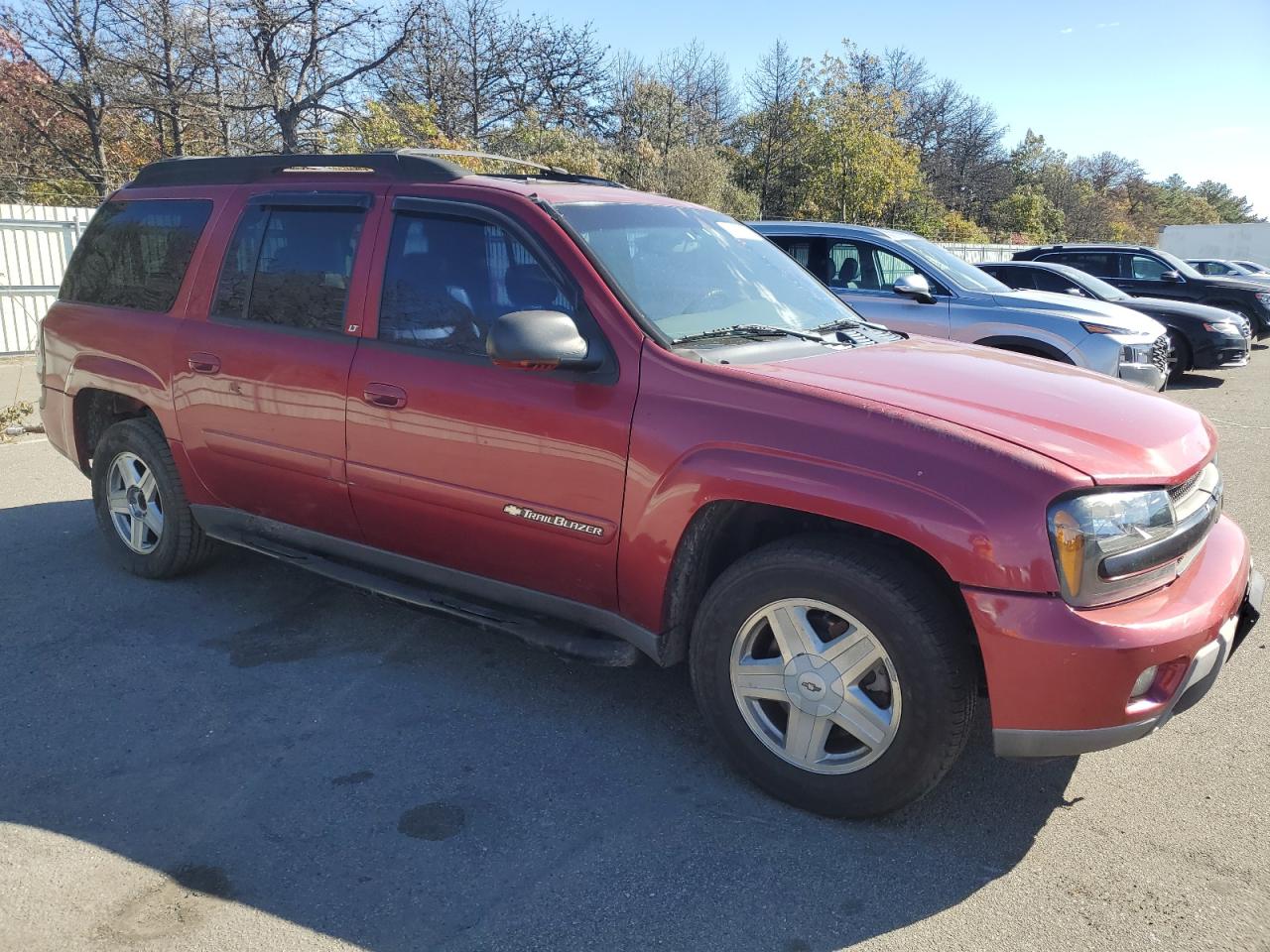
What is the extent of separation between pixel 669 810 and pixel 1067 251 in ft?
48.9

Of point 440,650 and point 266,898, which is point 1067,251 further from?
point 266,898

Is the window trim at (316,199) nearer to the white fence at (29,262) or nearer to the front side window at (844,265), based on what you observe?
the front side window at (844,265)

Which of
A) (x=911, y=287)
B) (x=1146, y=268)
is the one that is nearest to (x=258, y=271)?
(x=911, y=287)

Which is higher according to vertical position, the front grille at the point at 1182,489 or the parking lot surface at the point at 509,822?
the front grille at the point at 1182,489

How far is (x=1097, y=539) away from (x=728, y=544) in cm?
118

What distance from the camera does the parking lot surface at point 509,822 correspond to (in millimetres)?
2588

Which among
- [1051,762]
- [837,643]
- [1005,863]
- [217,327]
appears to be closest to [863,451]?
[837,643]

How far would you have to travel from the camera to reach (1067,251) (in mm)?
15609

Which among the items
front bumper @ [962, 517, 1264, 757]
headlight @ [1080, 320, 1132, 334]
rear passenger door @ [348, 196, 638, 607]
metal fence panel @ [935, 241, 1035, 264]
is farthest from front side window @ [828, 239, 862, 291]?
metal fence panel @ [935, 241, 1035, 264]

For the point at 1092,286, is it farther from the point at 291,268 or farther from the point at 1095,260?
the point at 291,268

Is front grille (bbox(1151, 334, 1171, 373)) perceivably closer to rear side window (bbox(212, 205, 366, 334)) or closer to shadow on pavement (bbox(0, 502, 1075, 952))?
shadow on pavement (bbox(0, 502, 1075, 952))

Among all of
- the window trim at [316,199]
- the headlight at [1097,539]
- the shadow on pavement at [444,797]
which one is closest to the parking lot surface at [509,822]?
the shadow on pavement at [444,797]

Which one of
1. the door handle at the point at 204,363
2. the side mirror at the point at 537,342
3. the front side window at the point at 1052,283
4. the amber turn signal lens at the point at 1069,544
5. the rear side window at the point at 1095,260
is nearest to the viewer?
the amber turn signal lens at the point at 1069,544

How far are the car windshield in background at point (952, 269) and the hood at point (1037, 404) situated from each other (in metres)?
5.93
